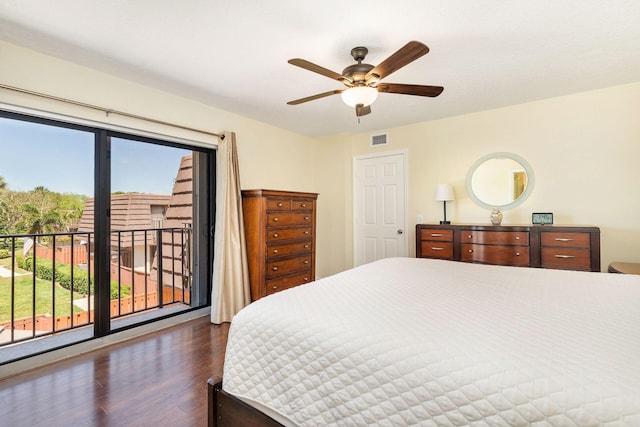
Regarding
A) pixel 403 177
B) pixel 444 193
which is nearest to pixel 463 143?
pixel 444 193

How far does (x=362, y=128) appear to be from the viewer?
4.38m

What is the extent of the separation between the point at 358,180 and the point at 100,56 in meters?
3.38

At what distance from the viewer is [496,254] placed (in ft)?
10.5

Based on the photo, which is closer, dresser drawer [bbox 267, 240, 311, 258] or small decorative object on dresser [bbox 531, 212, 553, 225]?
small decorative object on dresser [bbox 531, 212, 553, 225]

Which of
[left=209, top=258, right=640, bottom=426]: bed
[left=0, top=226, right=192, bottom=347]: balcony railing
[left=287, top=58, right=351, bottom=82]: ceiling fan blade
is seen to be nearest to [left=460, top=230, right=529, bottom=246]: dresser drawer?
[left=209, top=258, right=640, bottom=426]: bed

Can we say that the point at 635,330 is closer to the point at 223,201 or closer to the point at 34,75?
the point at 223,201

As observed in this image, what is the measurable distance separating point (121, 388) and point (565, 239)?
155 inches

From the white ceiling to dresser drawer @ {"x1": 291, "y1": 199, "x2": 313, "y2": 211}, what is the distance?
1257mm

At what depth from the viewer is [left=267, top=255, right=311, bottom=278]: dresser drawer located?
136 inches

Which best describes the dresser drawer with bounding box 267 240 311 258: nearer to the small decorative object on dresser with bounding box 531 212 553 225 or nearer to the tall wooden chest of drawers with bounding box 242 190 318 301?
the tall wooden chest of drawers with bounding box 242 190 318 301

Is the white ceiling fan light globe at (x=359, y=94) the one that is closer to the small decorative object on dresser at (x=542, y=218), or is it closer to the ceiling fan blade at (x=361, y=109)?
the ceiling fan blade at (x=361, y=109)

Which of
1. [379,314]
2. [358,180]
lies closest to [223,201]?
[358,180]

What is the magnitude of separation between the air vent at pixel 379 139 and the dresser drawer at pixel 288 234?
5.50ft

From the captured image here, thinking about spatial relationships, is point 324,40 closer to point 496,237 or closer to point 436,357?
point 436,357
